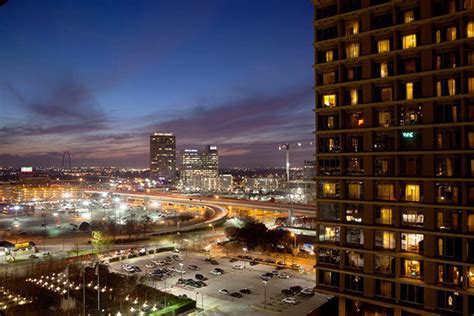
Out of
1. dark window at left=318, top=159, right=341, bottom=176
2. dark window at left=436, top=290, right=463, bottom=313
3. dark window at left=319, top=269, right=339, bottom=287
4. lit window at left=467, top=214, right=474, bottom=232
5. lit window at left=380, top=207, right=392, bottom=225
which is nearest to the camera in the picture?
lit window at left=467, top=214, right=474, bottom=232

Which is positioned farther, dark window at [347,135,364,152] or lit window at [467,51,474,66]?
dark window at [347,135,364,152]

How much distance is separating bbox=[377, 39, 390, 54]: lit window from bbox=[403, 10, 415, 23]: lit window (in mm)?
1471

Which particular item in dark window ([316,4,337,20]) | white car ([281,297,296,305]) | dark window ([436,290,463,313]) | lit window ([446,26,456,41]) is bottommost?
white car ([281,297,296,305])

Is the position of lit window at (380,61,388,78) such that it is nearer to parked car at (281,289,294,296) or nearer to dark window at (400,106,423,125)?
dark window at (400,106,423,125)

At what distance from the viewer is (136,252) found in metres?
51.1

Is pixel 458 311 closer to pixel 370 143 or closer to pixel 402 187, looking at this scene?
pixel 402 187

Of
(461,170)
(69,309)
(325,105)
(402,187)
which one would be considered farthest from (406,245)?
(69,309)

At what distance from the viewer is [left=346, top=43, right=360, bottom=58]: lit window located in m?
24.6

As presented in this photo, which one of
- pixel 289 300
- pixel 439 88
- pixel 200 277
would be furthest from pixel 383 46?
pixel 200 277

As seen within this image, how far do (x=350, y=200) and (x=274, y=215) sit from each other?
73.5m

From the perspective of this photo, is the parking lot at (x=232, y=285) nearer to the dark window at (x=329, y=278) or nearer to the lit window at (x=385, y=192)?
the dark window at (x=329, y=278)

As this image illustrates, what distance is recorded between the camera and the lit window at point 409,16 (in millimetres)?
22562

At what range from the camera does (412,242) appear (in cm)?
2238

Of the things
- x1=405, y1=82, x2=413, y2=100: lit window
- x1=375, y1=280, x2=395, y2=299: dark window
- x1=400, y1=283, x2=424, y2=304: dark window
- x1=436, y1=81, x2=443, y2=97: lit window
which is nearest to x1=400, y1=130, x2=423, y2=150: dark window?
x1=405, y1=82, x2=413, y2=100: lit window
